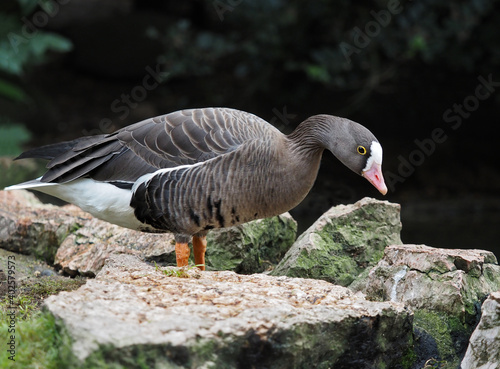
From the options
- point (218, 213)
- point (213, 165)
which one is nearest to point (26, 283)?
point (218, 213)

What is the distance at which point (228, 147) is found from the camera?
4445 mm

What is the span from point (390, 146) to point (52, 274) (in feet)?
20.1

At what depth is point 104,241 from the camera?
5.00m

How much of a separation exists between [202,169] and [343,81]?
14.6 feet

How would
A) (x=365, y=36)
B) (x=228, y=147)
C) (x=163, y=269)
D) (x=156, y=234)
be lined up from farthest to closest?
1. (x=365, y=36)
2. (x=156, y=234)
3. (x=228, y=147)
4. (x=163, y=269)

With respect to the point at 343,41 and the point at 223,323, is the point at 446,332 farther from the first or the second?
the point at 343,41

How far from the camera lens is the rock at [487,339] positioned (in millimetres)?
3199

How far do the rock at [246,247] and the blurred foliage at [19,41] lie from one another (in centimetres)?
494

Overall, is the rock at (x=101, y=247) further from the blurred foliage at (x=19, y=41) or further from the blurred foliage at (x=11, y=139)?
the blurred foliage at (x=19, y=41)

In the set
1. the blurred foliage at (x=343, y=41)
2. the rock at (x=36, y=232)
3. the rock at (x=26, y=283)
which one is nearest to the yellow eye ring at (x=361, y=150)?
the rock at (x=26, y=283)

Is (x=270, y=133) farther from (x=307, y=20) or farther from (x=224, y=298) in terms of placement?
(x=307, y=20)

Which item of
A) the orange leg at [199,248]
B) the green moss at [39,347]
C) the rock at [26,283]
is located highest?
the green moss at [39,347]

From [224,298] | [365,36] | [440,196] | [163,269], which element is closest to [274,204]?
[163,269]

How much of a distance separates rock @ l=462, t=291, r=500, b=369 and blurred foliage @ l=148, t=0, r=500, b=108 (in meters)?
5.06
